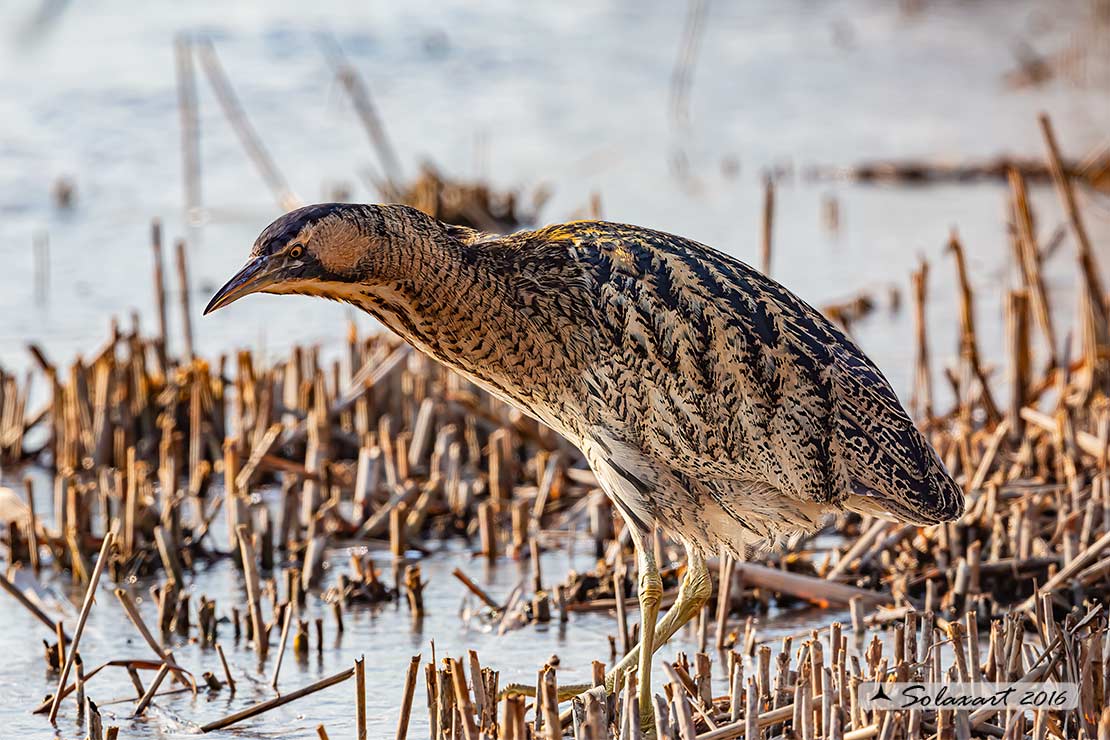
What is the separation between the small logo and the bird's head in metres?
1.61

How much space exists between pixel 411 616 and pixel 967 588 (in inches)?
69.6

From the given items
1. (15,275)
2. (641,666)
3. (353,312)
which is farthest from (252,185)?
(641,666)

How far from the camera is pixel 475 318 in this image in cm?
464

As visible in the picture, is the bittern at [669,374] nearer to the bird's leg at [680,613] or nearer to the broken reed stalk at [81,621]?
the bird's leg at [680,613]

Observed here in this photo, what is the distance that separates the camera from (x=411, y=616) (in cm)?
566

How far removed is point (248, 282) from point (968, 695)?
6.25 ft

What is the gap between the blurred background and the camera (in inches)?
450

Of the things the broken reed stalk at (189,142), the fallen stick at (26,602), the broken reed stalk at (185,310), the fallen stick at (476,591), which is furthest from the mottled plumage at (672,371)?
the broken reed stalk at (189,142)

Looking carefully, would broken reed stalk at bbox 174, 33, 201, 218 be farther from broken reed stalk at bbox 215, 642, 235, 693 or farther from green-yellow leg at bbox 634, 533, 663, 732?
green-yellow leg at bbox 634, 533, 663, 732

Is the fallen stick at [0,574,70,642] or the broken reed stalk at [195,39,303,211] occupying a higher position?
the broken reed stalk at [195,39,303,211]

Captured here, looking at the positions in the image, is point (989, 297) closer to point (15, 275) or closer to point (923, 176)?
point (923, 176)

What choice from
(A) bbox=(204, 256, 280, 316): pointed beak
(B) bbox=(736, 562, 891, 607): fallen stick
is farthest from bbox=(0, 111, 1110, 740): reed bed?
(A) bbox=(204, 256, 280, 316): pointed beak

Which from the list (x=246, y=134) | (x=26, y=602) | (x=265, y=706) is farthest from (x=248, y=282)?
(x=246, y=134)

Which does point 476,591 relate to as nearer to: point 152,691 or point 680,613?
point 680,613
